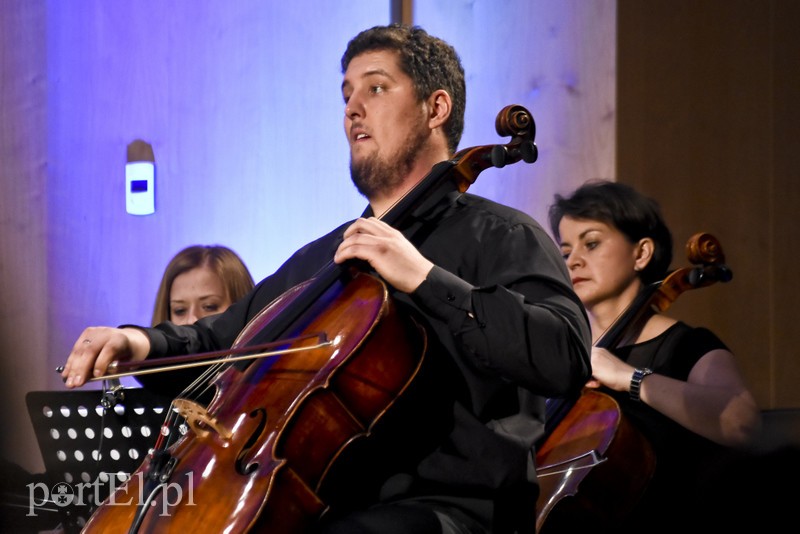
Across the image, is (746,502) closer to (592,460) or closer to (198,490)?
(592,460)

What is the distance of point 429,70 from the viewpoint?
6.66 ft

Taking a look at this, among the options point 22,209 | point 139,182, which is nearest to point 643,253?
point 139,182

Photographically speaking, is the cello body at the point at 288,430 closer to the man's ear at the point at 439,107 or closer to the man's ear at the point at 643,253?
the man's ear at the point at 439,107

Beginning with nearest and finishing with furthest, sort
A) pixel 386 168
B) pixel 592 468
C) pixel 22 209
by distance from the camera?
pixel 386 168 → pixel 592 468 → pixel 22 209

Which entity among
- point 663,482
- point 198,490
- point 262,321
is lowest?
point 663,482

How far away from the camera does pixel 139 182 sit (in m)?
3.55

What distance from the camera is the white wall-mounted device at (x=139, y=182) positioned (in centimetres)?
355

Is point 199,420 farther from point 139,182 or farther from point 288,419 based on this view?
point 139,182

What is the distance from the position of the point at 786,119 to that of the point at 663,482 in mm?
1424

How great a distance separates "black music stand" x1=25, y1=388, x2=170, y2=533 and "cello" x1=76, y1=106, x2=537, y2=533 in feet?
0.55

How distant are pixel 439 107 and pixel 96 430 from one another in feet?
3.05

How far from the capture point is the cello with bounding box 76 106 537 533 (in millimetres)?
1418

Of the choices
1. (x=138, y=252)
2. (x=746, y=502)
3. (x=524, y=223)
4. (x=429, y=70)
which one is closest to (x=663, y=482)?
(x=746, y=502)

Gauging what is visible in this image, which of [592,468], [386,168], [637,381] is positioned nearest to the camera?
[386,168]
